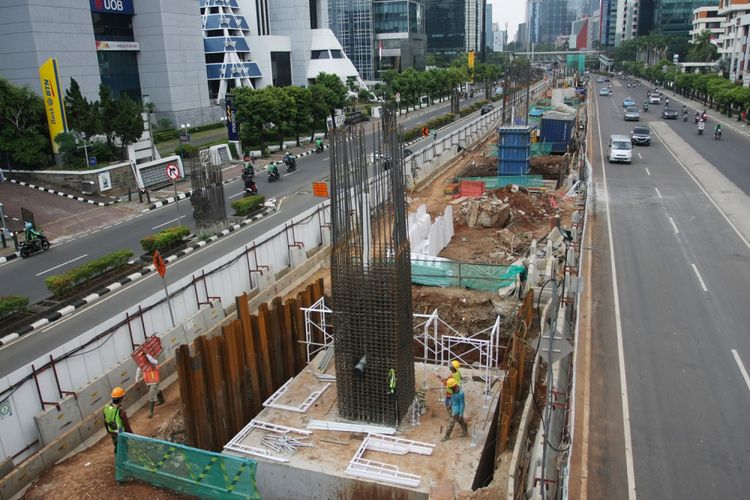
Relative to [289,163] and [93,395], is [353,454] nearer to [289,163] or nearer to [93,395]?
[93,395]

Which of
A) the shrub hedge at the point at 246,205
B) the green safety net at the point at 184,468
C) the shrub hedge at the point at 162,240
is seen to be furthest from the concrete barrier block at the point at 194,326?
the shrub hedge at the point at 246,205

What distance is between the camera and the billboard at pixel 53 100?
34897 mm

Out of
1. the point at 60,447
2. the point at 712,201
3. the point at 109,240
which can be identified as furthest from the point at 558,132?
the point at 60,447

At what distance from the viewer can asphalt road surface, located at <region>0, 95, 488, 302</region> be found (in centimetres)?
2172

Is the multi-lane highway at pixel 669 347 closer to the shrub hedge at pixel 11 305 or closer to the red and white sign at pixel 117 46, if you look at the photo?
the shrub hedge at pixel 11 305

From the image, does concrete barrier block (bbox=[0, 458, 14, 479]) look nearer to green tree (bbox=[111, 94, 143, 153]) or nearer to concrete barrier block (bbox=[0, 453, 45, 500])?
concrete barrier block (bbox=[0, 453, 45, 500])

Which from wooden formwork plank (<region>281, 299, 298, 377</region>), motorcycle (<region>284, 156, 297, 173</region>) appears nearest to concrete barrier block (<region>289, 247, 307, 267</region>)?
wooden formwork plank (<region>281, 299, 298, 377</region>)

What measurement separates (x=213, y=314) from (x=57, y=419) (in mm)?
5143

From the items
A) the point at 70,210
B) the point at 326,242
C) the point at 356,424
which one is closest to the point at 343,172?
the point at 356,424

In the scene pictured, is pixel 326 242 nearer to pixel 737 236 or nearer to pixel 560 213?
pixel 560 213

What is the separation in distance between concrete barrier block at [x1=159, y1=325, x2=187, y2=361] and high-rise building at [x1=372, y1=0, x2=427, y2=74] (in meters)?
117

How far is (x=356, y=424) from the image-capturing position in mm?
11695

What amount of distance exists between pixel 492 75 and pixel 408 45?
18564 millimetres

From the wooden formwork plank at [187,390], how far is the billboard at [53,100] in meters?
29.7
